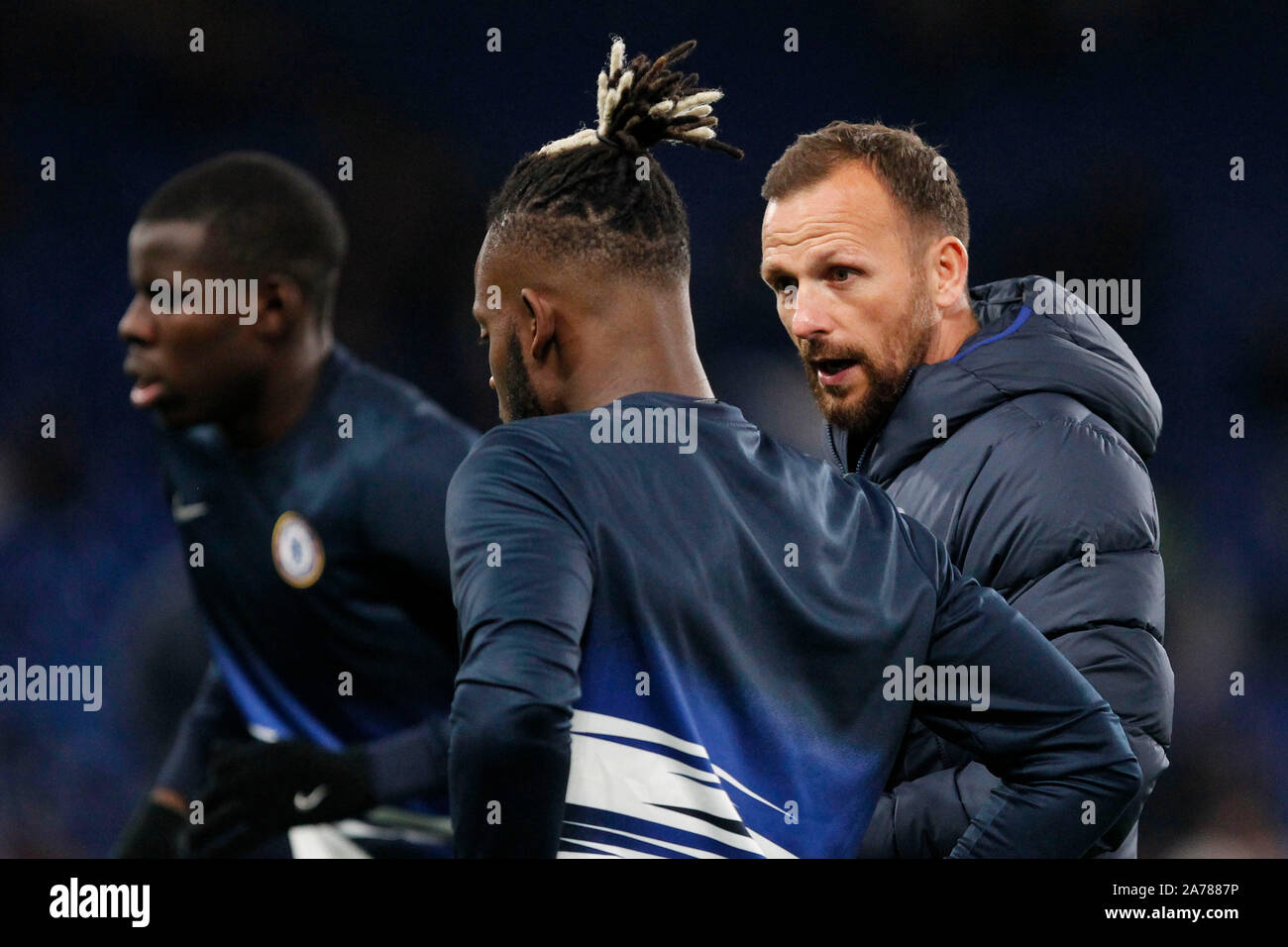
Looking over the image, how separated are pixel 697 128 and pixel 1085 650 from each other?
872mm

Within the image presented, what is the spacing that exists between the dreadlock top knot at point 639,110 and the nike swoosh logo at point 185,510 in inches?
71.6

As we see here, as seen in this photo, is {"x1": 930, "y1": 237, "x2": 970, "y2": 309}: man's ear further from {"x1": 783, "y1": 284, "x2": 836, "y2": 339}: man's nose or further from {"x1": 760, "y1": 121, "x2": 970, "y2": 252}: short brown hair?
{"x1": 783, "y1": 284, "x2": 836, "y2": 339}: man's nose

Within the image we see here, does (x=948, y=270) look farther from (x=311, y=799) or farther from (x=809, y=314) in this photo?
(x=311, y=799)

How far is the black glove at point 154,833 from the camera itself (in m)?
2.91

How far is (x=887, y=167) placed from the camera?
206 centimetres

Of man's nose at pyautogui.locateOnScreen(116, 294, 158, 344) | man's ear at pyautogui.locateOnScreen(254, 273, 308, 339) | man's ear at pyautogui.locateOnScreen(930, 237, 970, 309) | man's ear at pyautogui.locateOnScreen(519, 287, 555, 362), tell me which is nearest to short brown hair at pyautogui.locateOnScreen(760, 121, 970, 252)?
man's ear at pyautogui.locateOnScreen(930, 237, 970, 309)

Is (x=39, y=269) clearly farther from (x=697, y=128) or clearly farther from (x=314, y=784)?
(x=697, y=128)

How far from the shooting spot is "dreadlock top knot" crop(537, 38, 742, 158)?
4.94ft

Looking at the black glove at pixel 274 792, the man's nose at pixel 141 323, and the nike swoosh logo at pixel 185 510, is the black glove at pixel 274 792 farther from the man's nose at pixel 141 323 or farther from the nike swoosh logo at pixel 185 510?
the man's nose at pixel 141 323

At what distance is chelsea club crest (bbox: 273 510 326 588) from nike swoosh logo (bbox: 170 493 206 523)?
0.29 m

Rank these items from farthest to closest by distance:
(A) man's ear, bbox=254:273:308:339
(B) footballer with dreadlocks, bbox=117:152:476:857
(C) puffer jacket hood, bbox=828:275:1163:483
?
(A) man's ear, bbox=254:273:308:339
(B) footballer with dreadlocks, bbox=117:152:476:857
(C) puffer jacket hood, bbox=828:275:1163:483

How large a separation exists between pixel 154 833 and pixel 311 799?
0.53 metres

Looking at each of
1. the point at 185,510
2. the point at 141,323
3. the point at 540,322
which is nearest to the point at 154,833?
the point at 185,510
